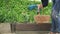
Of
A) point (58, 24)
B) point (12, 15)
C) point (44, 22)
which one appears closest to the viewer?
point (58, 24)

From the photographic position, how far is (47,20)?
16.3 feet

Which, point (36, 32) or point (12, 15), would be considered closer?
point (36, 32)

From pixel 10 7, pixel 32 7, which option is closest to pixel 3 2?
pixel 10 7

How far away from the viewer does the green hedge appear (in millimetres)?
5281

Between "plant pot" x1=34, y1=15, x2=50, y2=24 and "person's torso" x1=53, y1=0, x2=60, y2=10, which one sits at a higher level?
"person's torso" x1=53, y1=0, x2=60, y2=10

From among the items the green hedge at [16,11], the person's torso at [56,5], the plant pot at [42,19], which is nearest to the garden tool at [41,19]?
the plant pot at [42,19]

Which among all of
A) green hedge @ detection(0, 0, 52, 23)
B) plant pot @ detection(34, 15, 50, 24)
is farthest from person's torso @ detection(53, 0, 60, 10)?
green hedge @ detection(0, 0, 52, 23)

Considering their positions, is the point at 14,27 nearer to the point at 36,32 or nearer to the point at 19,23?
the point at 19,23

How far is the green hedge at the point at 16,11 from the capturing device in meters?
5.28

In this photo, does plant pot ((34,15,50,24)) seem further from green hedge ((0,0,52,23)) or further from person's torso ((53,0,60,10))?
person's torso ((53,0,60,10))

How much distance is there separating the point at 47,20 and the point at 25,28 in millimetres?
524

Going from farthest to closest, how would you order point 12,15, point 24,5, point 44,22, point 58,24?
point 24,5 → point 12,15 → point 44,22 → point 58,24

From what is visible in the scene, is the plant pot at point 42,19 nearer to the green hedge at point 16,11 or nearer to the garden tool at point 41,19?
the garden tool at point 41,19

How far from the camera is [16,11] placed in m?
5.56
